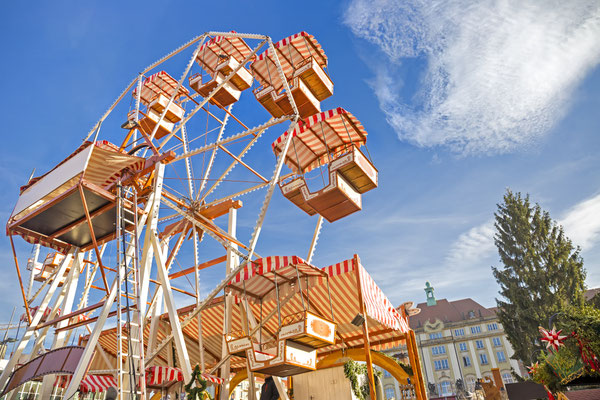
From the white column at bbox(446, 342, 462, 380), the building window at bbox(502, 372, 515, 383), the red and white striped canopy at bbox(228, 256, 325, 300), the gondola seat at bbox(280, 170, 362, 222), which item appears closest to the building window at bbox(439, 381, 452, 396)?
the white column at bbox(446, 342, 462, 380)

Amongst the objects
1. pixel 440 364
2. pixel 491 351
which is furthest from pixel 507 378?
pixel 440 364

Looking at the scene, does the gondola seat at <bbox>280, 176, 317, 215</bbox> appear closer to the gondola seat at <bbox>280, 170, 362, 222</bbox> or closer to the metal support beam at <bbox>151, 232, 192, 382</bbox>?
the gondola seat at <bbox>280, 170, 362, 222</bbox>

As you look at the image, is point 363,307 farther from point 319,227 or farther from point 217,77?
point 217,77

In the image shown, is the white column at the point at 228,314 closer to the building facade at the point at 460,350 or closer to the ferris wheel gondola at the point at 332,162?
the ferris wheel gondola at the point at 332,162

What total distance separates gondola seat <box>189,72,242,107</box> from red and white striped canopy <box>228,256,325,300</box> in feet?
29.6

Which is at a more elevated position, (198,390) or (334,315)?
(334,315)

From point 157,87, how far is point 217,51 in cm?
330

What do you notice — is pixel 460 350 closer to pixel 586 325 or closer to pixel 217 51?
pixel 217 51

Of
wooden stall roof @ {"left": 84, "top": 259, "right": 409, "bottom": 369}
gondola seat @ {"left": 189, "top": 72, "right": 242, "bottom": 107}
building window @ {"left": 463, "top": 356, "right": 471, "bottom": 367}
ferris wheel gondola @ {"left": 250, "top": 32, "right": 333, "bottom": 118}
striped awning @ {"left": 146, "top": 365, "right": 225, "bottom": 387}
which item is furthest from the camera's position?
building window @ {"left": 463, "top": 356, "right": 471, "bottom": 367}

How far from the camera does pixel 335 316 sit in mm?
11172

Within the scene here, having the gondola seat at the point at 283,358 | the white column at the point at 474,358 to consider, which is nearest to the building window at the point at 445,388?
the white column at the point at 474,358

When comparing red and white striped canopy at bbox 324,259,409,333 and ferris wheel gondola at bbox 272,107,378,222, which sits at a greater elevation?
ferris wheel gondola at bbox 272,107,378,222

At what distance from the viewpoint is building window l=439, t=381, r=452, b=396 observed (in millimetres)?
52428

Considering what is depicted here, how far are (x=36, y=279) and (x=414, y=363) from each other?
2133 centimetres
